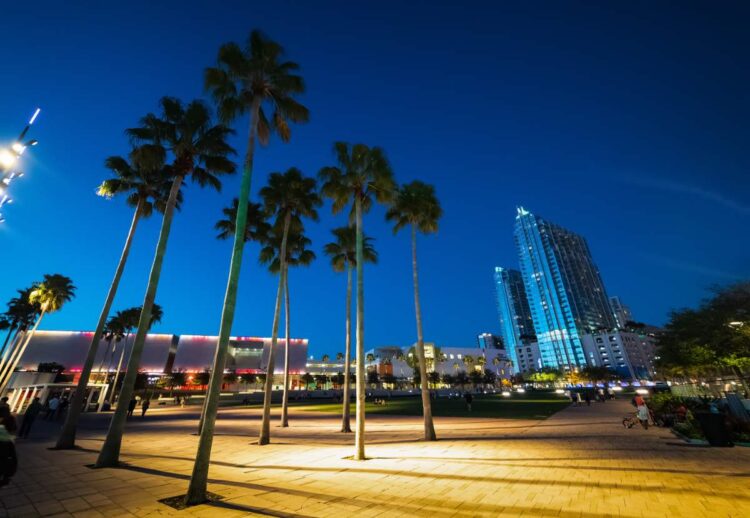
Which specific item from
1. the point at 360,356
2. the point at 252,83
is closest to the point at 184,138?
the point at 252,83

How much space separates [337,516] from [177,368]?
119 meters

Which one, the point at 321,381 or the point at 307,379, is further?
the point at 321,381

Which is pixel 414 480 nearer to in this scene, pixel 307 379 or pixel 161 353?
pixel 307 379

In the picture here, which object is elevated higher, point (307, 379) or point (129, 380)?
point (307, 379)

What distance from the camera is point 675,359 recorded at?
43.4 metres

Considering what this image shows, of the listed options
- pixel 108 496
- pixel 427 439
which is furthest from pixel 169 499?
pixel 427 439

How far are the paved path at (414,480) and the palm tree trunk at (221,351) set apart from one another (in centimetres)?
70

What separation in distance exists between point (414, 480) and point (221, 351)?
6.58 m

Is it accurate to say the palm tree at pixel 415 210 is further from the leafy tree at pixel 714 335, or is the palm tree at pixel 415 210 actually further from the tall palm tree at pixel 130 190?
the leafy tree at pixel 714 335

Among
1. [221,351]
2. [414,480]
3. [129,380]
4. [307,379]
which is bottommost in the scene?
[414,480]

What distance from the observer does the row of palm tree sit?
10.4m

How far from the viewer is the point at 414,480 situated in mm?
9188

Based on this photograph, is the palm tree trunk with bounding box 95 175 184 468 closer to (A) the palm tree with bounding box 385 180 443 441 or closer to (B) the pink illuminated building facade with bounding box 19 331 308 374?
Answer: (A) the palm tree with bounding box 385 180 443 441

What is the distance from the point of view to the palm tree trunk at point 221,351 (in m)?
7.66
